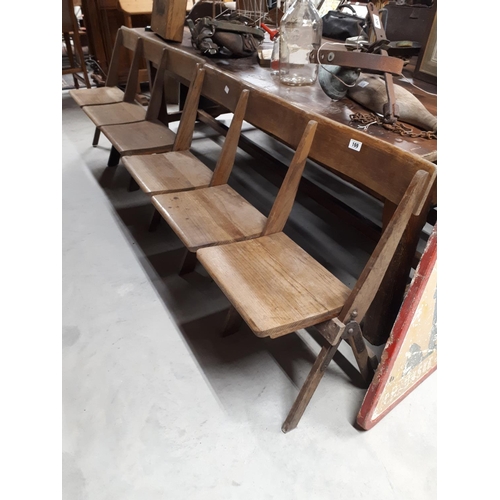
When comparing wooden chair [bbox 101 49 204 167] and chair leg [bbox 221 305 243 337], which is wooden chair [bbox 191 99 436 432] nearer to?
chair leg [bbox 221 305 243 337]

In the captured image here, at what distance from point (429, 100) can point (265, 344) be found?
48.1 inches

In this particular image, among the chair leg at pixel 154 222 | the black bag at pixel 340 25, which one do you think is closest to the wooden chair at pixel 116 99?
the chair leg at pixel 154 222

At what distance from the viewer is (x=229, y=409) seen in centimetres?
149

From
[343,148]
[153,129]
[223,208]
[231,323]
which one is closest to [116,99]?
[153,129]

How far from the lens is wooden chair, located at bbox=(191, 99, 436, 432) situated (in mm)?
1191

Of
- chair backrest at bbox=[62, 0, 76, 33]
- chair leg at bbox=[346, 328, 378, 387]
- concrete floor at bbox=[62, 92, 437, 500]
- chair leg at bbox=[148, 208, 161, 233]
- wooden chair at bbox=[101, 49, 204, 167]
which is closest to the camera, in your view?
concrete floor at bbox=[62, 92, 437, 500]

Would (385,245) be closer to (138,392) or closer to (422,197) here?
(422,197)

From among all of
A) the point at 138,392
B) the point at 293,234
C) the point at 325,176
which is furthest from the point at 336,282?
A: the point at 325,176

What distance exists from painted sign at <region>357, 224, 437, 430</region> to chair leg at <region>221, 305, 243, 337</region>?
0.60 m

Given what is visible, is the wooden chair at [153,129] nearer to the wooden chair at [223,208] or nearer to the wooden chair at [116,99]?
the wooden chair at [116,99]

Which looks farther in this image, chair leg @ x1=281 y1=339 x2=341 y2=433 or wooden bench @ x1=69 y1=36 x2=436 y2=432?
chair leg @ x1=281 y1=339 x2=341 y2=433

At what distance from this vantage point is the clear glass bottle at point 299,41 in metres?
2.01

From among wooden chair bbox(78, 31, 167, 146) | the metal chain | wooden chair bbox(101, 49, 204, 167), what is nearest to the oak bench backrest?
the metal chain

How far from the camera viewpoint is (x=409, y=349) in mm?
1342
